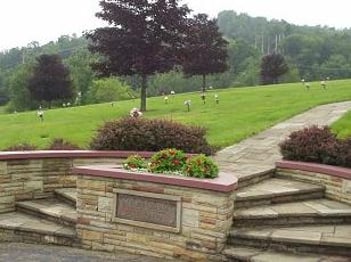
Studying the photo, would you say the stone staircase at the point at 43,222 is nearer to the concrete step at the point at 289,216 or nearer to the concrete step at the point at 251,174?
the concrete step at the point at 289,216

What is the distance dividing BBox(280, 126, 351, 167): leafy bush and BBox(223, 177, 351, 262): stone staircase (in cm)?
62

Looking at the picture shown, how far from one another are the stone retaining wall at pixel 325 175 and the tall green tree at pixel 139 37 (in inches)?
670

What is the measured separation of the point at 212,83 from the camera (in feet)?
317

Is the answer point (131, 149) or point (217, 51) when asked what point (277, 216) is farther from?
point (217, 51)

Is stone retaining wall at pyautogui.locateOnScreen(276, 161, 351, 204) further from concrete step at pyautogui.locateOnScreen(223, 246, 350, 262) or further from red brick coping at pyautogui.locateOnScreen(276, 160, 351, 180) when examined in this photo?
concrete step at pyautogui.locateOnScreen(223, 246, 350, 262)

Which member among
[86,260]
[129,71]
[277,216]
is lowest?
[86,260]

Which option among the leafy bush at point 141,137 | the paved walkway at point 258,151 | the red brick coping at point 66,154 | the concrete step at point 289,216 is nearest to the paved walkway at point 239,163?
the paved walkway at point 258,151

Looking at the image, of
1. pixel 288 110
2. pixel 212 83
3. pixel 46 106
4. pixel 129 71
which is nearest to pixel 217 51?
pixel 129 71

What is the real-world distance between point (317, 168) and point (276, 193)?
110 centimetres

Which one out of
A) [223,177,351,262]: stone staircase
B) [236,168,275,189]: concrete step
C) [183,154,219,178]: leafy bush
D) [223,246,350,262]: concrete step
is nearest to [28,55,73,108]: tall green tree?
[236,168,275,189]: concrete step

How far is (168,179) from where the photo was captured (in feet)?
26.1

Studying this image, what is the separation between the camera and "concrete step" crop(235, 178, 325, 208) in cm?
866

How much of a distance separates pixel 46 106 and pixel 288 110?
43.5m

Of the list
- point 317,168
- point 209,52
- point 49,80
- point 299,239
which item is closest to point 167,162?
point 299,239
